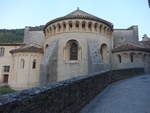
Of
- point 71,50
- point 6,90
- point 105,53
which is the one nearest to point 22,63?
point 6,90

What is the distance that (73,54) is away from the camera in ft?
70.9

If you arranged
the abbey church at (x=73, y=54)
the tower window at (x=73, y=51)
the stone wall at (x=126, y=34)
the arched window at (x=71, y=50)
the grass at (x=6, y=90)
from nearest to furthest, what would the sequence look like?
the abbey church at (x=73, y=54) < the arched window at (x=71, y=50) < the tower window at (x=73, y=51) < the grass at (x=6, y=90) < the stone wall at (x=126, y=34)

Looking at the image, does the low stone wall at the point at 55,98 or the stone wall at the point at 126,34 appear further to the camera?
the stone wall at the point at 126,34

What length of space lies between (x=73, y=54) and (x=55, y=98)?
16.8 metres

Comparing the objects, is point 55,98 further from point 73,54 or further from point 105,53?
point 105,53

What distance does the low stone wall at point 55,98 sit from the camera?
10.2ft

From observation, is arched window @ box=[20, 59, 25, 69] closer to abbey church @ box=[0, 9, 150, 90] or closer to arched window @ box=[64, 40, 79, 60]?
abbey church @ box=[0, 9, 150, 90]

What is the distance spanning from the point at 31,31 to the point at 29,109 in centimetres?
3540

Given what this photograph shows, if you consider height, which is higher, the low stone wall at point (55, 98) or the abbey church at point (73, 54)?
the abbey church at point (73, 54)

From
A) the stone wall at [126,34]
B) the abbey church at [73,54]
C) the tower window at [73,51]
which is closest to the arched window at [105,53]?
the abbey church at [73,54]

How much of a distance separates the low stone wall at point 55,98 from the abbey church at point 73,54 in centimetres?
1040

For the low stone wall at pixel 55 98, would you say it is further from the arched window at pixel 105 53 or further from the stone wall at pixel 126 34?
the stone wall at pixel 126 34

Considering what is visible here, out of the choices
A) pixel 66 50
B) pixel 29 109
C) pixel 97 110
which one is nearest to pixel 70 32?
pixel 66 50

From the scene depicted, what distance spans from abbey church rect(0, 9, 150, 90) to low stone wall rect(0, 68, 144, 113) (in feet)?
34.1
